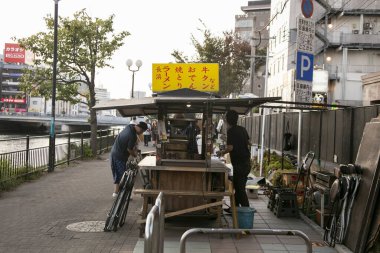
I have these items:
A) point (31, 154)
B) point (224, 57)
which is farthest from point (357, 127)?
point (224, 57)

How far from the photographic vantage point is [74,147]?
20.8 meters

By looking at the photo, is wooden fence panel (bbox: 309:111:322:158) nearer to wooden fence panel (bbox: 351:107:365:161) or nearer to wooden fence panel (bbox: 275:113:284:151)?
wooden fence panel (bbox: 351:107:365:161)

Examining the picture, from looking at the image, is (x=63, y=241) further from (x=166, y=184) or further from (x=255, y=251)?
(x=255, y=251)

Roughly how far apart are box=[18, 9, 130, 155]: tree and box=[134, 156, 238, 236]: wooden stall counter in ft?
50.2

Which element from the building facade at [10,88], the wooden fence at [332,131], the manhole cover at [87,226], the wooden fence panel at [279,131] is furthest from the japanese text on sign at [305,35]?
the building facade at [10,88]

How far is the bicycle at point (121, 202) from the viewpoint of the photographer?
799 cm

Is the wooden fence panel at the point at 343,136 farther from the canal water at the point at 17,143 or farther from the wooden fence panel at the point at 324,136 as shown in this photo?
the canal water at the point at 17,143

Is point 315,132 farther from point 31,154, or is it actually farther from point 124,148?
point 31,154

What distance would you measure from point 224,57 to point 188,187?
104ft

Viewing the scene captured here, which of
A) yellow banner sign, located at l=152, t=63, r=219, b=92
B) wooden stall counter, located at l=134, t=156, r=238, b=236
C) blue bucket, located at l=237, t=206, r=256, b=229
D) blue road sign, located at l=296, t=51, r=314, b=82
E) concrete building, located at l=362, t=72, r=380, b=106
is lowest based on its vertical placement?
blue bucket, located at l=237, t=206, r=256, b=229

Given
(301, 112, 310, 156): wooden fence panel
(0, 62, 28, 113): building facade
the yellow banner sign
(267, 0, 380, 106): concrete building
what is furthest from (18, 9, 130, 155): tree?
(0, 62, 28, 113): building facade

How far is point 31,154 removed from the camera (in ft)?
47.9

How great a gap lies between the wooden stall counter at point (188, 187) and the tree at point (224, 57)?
2895cm

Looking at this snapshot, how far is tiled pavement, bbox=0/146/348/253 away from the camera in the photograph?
6.95m
